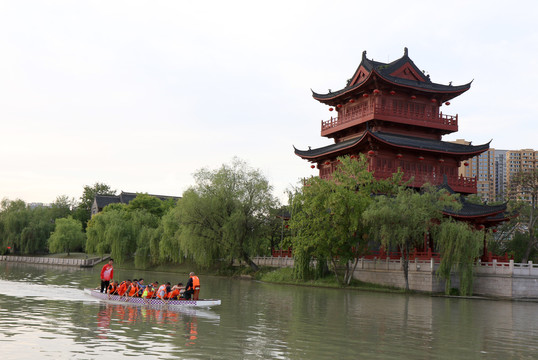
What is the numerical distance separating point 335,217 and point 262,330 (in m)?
18.7

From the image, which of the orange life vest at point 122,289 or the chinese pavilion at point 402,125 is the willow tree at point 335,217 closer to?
the chinese pavilion at point 402,125

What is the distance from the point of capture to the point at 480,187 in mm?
138750

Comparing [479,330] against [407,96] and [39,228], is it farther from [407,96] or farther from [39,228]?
[39,228]

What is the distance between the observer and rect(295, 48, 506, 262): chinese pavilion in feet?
136

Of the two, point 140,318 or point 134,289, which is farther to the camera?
point 134,289

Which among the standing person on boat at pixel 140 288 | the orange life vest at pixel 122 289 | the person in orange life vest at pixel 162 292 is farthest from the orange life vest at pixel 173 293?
the orange life vest at pixel 122 289

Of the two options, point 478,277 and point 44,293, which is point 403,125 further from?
point 44,293

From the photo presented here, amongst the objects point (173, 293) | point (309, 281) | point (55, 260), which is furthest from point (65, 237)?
point (173, 293)

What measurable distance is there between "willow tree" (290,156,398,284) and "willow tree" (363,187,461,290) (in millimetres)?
1360

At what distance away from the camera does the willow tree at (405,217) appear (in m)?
32.4

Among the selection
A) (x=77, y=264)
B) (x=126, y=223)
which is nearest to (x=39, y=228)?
(x=77, y=264)

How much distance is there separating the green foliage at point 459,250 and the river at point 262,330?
5494 mm

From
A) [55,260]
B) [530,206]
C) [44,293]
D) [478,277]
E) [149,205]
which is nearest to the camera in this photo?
[44,293]

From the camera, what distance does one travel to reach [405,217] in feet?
106
